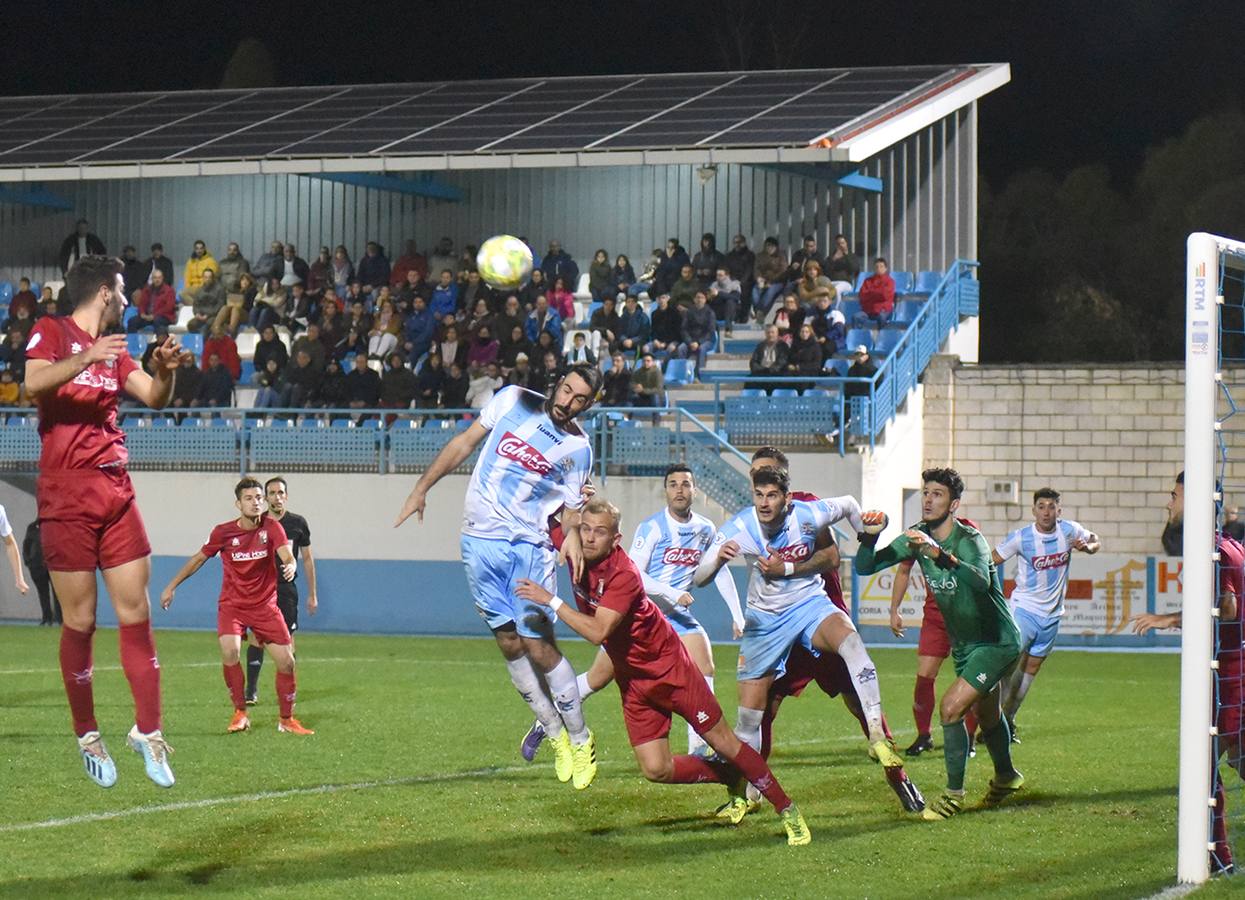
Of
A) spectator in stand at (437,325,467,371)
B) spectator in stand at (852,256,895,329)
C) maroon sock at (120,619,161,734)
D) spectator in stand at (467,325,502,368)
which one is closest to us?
maroon sock at (120,619,161,734)

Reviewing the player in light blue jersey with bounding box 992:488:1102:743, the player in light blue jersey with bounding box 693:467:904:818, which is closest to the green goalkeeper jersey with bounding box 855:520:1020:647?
the player in light blue jersey with bounding box 693:467:904:818

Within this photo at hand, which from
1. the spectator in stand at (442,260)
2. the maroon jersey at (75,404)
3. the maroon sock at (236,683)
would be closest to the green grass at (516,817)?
the maroon sock at (236,683)

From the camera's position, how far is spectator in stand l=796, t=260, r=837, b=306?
83.7ft

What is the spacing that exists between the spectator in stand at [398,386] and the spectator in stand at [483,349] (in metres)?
0.88

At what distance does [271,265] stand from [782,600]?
2152 cm

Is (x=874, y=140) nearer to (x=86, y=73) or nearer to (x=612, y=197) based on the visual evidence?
(x=612, y=197)

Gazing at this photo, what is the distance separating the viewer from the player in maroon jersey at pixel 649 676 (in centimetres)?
827

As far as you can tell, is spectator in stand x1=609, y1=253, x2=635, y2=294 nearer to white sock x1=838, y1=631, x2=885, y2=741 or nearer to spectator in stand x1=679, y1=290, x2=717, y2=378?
spectator in stand x1=679, y1=290, x2=717, y2=378

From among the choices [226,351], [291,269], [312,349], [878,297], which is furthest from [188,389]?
[878,297]

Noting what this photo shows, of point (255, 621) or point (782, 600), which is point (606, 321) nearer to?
point (255, 621)

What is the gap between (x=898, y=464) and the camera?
2494cm

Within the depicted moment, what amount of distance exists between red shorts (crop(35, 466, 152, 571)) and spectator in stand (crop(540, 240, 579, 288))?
20.7 metres

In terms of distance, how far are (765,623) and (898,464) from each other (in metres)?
15.6

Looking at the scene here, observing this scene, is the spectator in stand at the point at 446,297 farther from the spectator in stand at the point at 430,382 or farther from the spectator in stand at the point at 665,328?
the spectator in stand at the point at 665,328
